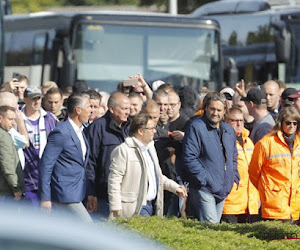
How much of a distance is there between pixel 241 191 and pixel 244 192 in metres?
0.06

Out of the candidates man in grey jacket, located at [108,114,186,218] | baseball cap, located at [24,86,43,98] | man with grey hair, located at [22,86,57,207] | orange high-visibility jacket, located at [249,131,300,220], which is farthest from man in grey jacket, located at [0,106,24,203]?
orange high-visibility jacket, located at [249,131,300,220]

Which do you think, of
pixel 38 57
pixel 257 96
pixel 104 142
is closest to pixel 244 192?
pixel 257 96

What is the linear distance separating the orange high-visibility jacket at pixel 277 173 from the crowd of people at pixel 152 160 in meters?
0.01

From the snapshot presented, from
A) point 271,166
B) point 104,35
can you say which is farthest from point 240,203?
point 104,35

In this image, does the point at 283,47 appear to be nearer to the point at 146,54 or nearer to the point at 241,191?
the point at 146,54

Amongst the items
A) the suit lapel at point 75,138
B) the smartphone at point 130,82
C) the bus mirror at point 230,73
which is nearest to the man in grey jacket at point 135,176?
the suit lapel at point 75,138

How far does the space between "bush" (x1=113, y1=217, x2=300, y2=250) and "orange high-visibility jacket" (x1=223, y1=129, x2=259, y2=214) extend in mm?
2121

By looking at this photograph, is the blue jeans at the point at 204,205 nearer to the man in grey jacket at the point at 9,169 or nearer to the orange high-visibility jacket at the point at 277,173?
the orange high-visibility jacket at the point at 277,173

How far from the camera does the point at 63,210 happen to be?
33.9ft

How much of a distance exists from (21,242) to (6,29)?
20296 mm

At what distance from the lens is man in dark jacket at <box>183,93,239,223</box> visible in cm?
1059

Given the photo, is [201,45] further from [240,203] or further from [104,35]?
[240,203]

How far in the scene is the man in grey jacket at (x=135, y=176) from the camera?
32.8ft

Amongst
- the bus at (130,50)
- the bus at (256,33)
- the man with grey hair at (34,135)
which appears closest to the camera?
the man with grey hair at (34,135)
